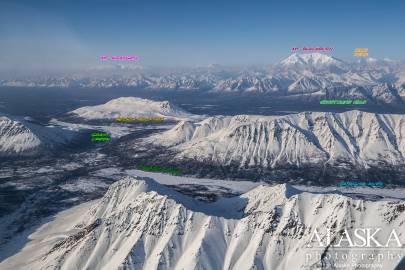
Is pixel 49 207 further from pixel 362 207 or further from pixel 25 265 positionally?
pixel 362 207

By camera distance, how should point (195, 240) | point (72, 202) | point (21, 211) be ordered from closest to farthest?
point (195, 240)
point (21, 211)
point (72, 202)

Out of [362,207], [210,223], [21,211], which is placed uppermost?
[362,207]

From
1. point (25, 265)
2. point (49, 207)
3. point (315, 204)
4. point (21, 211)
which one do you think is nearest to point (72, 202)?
point (49, 207)

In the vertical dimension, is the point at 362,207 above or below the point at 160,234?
above

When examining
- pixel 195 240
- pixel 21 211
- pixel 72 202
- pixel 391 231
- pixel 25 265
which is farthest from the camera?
pixel 72 202

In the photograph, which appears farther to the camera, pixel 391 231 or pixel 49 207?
pixel 49 207

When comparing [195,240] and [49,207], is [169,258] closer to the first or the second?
[195,240]

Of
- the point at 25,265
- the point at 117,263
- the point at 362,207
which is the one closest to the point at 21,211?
the point at 25,265
